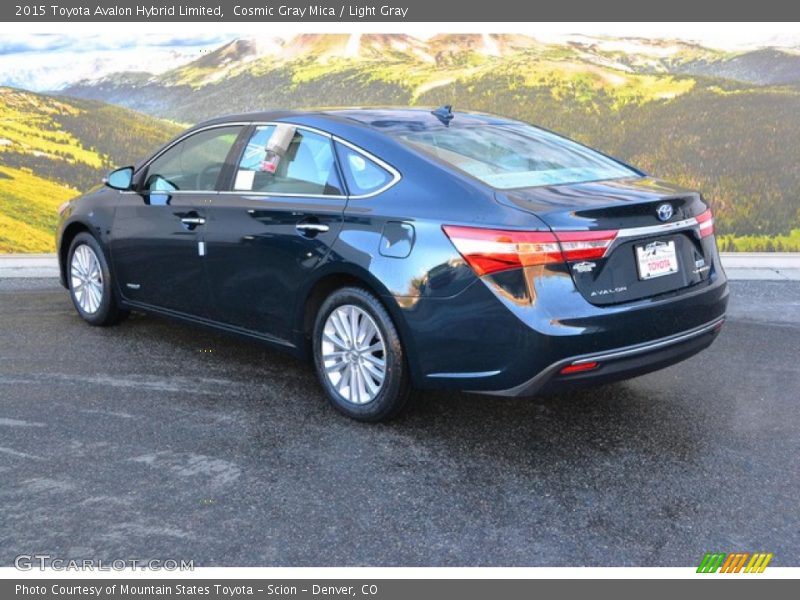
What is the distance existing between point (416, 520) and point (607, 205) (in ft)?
5.17

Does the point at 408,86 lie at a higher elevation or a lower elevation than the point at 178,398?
higher

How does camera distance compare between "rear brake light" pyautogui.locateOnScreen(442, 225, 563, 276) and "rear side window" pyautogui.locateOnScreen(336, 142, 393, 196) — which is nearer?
"rear brake light" pyautogui.locateOnScreen(442, 225, 563, 276)

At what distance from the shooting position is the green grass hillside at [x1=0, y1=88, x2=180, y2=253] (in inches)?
403

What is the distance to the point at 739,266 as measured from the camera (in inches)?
342

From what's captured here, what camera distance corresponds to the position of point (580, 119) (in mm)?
11383

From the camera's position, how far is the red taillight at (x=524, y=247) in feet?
12.6

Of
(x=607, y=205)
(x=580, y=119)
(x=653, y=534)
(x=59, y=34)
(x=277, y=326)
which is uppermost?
(x=59, y=34)

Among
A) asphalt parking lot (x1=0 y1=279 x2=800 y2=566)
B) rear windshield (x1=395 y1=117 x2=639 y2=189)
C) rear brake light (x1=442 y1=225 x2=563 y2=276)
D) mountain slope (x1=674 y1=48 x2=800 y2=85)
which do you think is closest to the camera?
asphalt parking lot (x1=0 y1=279 x2=800 y2=566)

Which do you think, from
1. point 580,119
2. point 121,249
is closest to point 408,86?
point 580,119

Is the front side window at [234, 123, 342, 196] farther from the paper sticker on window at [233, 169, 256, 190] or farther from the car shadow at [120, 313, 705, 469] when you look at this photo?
the car shadow at [120, 313, 705, 469]

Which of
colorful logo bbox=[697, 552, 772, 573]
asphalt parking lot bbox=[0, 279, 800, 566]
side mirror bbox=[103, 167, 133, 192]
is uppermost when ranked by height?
side mirror bbox=[103, 167, 133, 192]

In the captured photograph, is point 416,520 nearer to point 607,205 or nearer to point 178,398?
point 607,205

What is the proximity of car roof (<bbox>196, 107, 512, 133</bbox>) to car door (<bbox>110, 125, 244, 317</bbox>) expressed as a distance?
0.30 meters

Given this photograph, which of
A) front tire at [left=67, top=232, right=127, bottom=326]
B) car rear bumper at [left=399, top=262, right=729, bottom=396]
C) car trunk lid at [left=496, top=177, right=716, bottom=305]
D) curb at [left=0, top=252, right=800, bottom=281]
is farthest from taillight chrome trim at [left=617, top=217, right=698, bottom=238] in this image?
curb at [left=0, top=252, right=800, bottom=281]
